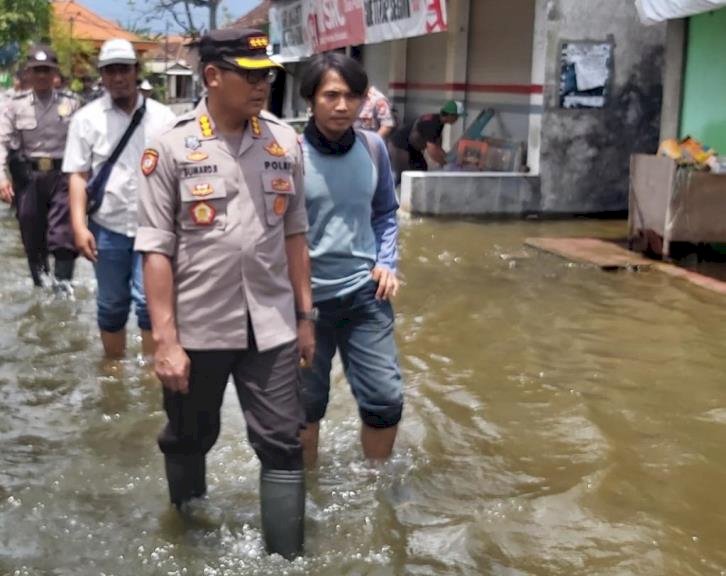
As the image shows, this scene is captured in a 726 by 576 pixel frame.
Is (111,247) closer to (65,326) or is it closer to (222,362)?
(65,326)

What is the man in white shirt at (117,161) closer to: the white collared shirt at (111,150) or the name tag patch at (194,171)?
the white collared shirt at (111,150)

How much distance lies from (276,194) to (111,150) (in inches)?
98.2

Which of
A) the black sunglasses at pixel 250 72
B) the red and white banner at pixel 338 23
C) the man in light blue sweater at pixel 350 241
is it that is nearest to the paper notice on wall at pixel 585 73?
the red and white banner at pixel 338 23

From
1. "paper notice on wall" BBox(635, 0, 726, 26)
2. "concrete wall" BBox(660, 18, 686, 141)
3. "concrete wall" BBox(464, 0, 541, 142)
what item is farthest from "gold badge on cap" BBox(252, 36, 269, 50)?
"concrete wall" BBox(464, 0, 541, 142)

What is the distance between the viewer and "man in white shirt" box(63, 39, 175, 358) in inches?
226

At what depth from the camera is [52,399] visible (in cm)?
590

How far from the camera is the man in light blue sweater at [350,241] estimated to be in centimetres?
413

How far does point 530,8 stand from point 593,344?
29.4 feet

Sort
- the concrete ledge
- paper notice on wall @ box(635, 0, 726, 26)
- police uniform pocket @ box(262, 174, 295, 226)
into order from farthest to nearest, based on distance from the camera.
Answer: the concrete ledge
paper notice on wall @ box(635, 0, 726, 26)
police uniform pocket @ box(262, 174, 295, 226)

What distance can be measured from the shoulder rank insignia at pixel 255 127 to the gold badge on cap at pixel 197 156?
19 cm

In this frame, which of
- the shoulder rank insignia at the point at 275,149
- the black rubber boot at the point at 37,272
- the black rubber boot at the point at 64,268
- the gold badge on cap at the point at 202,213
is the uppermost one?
the shoulder rank insignia at the point at 275,149

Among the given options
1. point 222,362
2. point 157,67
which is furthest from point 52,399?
point 157,67

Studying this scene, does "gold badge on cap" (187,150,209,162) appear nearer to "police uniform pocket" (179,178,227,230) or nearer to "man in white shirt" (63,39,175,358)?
"police uniform pocket" (179,178,227,230)

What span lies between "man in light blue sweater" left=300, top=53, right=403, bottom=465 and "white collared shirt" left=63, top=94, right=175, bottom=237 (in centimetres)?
184
